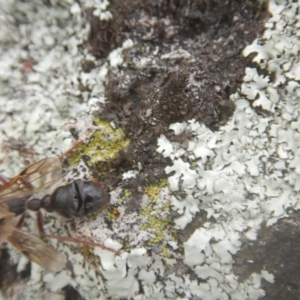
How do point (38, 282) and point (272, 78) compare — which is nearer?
point (272, 78)

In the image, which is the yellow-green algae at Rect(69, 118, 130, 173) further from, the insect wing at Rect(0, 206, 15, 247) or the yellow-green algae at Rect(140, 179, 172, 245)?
the insect wing at Rect(0, 206, 15, 247)

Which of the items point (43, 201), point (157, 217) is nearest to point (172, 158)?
point (157, 217)

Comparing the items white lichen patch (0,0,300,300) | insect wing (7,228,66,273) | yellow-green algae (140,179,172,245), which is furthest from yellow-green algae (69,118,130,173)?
insect wing (7,228,66,273)

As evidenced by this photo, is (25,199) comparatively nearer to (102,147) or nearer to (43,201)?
(43,201)

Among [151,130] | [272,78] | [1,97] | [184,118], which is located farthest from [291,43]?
[1,97]

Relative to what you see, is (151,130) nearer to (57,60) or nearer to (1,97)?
(57,60)

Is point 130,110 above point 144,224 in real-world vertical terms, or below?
above
